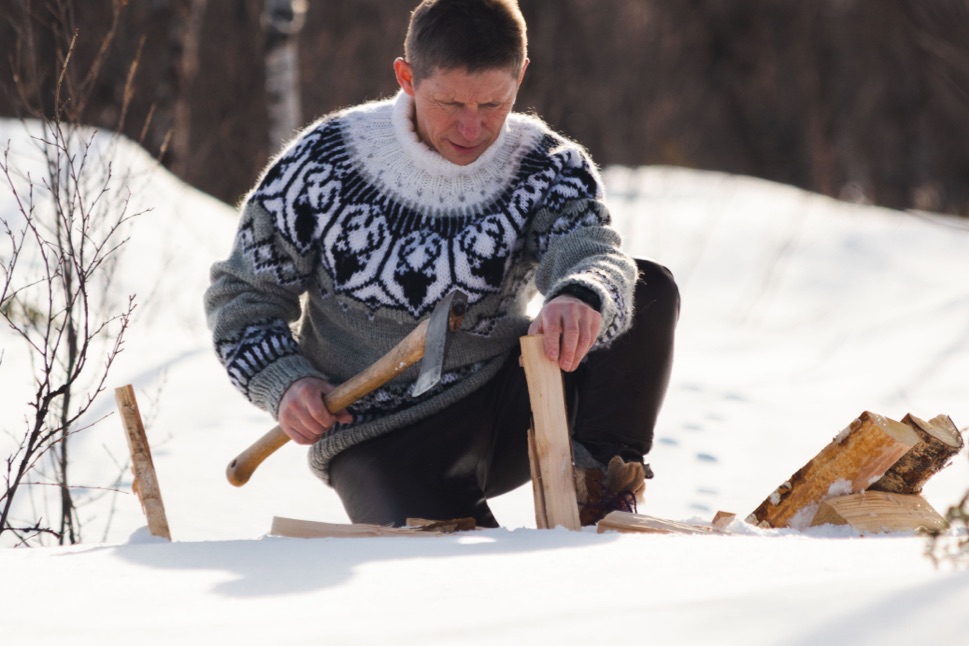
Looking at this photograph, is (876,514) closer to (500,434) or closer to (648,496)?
(500,434)

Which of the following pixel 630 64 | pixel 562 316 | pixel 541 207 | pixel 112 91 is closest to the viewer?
pixel 562 316

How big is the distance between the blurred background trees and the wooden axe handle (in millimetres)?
5924

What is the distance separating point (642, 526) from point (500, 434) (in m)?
0.70

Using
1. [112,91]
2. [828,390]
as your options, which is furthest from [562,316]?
[112,91]

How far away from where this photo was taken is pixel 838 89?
→ 20.4 m

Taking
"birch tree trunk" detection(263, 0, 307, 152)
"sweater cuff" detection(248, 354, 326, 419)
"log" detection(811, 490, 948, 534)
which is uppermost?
"birch tree trunk" detection(263, 0, 307, 152)

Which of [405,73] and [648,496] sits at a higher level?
[405,73]

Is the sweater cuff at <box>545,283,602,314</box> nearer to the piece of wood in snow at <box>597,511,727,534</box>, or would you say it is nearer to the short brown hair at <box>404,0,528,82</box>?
the piece of wood in snow at <box>597,511,727,534</box>

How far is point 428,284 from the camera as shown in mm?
2725

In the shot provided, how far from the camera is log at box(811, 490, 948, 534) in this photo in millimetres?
2340

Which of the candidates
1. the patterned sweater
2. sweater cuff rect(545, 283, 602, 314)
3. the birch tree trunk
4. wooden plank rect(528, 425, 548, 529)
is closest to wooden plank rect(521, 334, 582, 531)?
wooden plank rect(528, 425, 548, 529)

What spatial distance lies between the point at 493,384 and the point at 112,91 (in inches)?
268

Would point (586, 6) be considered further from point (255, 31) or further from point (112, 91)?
point (112, 91)

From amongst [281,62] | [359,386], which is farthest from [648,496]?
[281,62]
